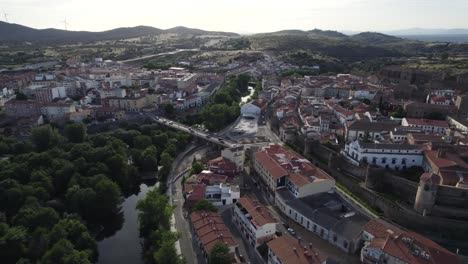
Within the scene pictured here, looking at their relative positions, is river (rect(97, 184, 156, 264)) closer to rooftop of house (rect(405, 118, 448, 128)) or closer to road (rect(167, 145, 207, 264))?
road (rect(167, 145, 207, 264))

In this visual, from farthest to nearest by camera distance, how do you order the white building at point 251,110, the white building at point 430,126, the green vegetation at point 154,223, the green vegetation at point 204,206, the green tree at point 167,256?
the white building at point 251,110
the white building at point 430,126
the green vegetation at point 204,206
the green vegetation at point 154,223
the green tree at point 167,256

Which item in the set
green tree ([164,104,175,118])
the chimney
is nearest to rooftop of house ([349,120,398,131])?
the chimney

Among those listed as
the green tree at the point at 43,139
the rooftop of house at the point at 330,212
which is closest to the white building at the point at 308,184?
the rooftop of house at the point at 330,212

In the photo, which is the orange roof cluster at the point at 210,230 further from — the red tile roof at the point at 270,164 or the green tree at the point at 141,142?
the green tree at the point at 141,142

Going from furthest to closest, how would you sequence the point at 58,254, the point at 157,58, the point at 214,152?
the point at 157,58 < the point at 214,152 < the point at 58,254

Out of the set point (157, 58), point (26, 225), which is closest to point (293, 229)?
point (26, 225)

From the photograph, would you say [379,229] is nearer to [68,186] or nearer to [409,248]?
[409,248]

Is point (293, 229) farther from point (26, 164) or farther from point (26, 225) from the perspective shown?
point (26, 164)
